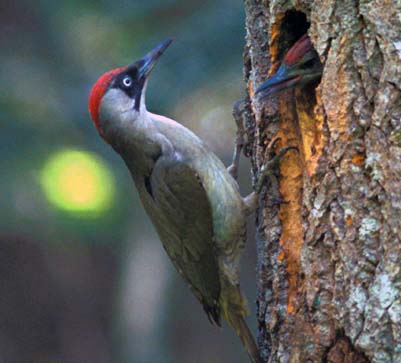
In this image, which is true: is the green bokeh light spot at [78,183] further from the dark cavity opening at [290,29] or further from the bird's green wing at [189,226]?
the dark cavity opening at [290,29]

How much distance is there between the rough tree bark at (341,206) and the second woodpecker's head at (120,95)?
1115 mm

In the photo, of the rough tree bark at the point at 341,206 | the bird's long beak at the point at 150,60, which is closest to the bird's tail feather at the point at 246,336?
the rough tree bark at the point at 341,206

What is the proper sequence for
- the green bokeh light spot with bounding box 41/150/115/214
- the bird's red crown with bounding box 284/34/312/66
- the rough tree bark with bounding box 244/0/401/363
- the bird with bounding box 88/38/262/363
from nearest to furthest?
the rough tree bark with bounding box 244/0/401/363 < the bird's red crown with bounding box 284/34/312/66 < the bird with bounding box 88/38/262/363 < the green bokeh light spot with bounding box 41/150/115/214

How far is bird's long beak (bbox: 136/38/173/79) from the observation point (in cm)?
467

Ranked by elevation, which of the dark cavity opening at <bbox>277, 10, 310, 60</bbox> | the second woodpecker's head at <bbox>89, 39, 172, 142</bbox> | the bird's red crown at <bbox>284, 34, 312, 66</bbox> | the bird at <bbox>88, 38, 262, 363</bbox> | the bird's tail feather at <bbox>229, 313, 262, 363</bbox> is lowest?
the bird's tail feather at <bbox>229, 313, 262, 363</bbox>

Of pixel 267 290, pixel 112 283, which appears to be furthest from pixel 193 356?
pixel 267 290

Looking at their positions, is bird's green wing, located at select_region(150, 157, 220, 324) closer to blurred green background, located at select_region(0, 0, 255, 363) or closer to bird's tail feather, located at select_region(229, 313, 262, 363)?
bird's tail feather, located at select_region(229, 313, 262, 363)

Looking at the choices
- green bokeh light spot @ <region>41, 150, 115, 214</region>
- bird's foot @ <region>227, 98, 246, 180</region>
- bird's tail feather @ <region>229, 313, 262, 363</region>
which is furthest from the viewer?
green bokeh light spot @ <region>41, 150, 115, 214</region>

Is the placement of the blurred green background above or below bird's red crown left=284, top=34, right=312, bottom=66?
below

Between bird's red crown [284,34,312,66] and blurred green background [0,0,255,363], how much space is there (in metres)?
2.87

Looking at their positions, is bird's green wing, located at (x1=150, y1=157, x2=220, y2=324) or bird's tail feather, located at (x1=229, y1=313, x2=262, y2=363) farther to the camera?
bird's green wing, located at (x1=150, y1=157, x2=220, y2=324)

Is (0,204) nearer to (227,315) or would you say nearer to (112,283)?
(112,283)

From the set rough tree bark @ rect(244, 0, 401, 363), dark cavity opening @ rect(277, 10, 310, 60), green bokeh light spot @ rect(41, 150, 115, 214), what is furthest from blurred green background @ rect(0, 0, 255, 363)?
rough tree bark @ rect(244, 0, 401, 363)

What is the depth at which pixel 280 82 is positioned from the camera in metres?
3.65
